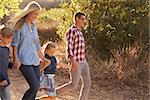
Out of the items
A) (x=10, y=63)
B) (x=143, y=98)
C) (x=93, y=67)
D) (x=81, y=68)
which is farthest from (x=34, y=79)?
(x=93, y=67)

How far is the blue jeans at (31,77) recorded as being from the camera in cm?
568

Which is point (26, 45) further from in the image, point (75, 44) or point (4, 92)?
point (75, 44)

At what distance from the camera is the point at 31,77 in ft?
18.6

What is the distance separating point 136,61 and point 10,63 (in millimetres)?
3973

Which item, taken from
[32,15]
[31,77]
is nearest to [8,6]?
[32,15]

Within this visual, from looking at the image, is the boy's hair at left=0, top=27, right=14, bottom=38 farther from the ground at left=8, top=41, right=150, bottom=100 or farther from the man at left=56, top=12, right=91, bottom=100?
the ground at left=8, top=41, right=150, bottom=100

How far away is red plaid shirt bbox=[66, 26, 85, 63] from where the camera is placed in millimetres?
6176

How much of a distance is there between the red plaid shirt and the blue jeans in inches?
24.5

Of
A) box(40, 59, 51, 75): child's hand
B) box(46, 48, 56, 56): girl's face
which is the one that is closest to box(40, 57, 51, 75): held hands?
box(40, 59, 51, 75): child's hand

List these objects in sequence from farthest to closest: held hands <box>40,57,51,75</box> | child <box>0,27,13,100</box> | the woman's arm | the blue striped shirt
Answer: held hands <box>40,57,51,75</box>
the blue striped shirt
the woman's arm
child <box>0,27,13,100</box>

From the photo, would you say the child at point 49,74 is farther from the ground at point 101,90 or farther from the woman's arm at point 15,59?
the ground at point 101,90

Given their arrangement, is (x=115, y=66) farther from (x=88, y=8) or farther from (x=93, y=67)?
(x=88, y=8)

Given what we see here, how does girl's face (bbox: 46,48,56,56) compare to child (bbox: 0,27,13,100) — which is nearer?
child (bbox: 0,27,13,100)

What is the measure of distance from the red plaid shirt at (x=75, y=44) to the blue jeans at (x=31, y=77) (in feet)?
2.04
